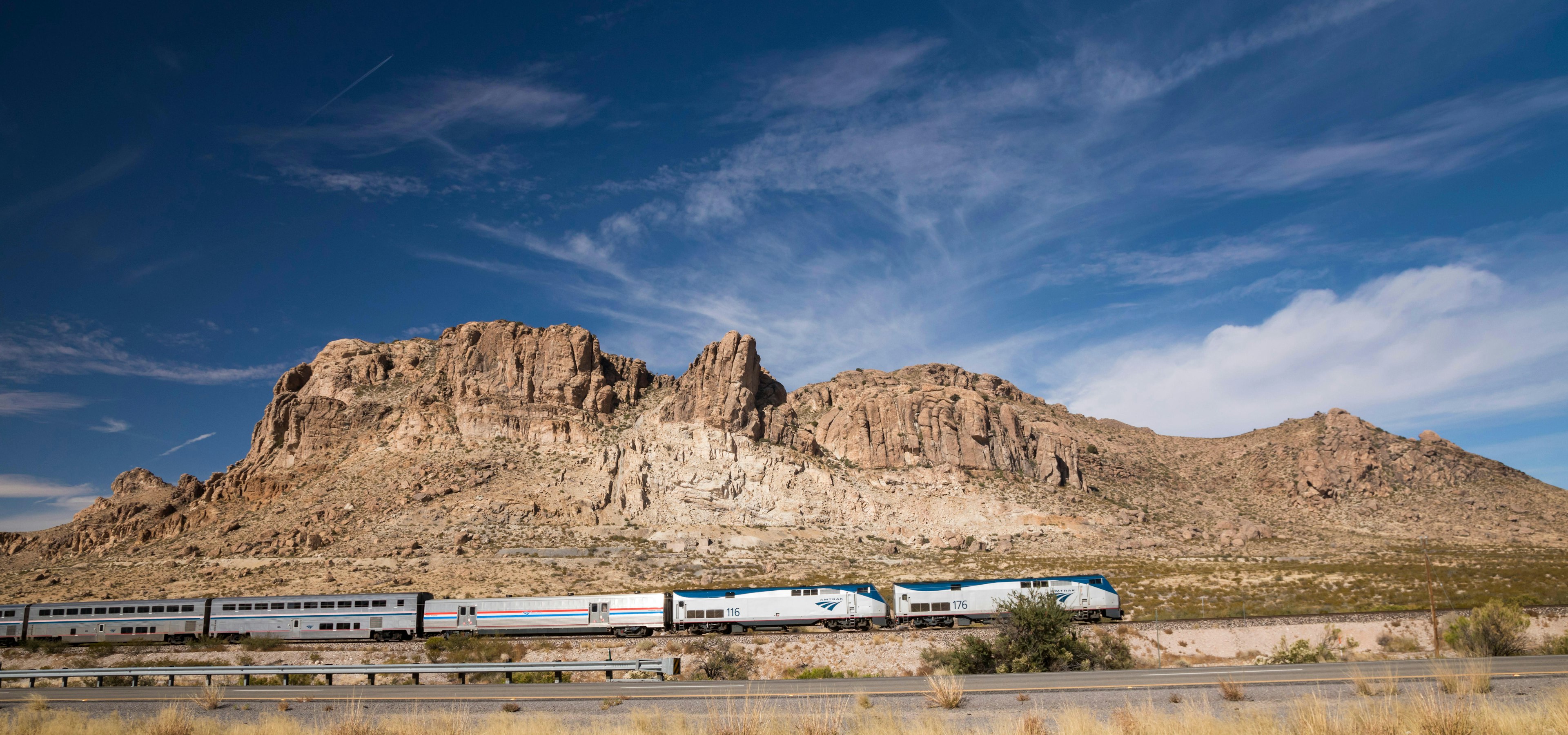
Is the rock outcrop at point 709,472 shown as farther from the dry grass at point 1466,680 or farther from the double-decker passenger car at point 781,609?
the dry grass at point 1466,680

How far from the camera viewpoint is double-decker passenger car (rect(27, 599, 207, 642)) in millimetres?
41250

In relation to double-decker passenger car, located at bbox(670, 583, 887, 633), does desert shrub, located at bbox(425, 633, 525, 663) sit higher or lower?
lower

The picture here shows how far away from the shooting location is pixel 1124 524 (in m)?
79.8

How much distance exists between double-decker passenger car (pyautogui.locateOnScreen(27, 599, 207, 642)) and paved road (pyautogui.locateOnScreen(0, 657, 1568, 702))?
1689cm

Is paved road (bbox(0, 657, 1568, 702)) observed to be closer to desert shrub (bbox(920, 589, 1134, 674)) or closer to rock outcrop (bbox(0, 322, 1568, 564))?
desert shrub (bbox(920, 589, 1134, 674))

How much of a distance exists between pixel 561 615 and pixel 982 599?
21.2 metres

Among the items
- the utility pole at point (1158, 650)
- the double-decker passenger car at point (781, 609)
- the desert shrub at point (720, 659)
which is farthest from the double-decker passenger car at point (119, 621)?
the utility pole at point (1158, 650)

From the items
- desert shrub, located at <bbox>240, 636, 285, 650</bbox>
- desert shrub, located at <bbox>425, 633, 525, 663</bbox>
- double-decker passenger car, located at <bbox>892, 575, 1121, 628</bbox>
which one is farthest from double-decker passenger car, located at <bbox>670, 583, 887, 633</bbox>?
desert shrub, located at <bbox>240, 636, 285, 650</bbox>

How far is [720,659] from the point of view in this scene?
98.6ft


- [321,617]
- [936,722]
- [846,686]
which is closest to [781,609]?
[846,686]

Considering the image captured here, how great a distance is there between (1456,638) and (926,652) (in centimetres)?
2113

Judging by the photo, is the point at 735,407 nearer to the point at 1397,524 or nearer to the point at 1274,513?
the point at 1274,513

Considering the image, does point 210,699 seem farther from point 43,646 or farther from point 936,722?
point 43,646

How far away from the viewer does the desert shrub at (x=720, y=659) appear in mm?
29016
